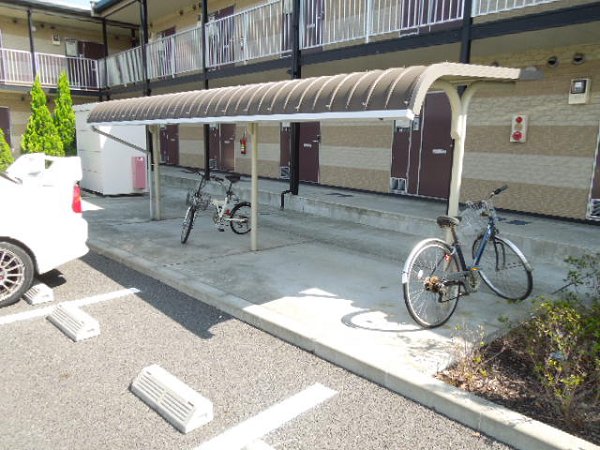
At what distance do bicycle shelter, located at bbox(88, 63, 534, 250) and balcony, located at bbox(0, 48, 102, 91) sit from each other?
14.7 meters

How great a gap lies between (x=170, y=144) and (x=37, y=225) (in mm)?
15782

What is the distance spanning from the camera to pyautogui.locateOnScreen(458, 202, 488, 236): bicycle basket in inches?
196

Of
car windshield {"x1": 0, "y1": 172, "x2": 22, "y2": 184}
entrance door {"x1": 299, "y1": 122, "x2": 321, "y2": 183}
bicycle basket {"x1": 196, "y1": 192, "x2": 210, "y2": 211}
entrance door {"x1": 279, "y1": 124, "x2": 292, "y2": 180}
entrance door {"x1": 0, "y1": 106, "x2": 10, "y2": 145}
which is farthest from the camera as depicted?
entrance door {"x1": 0, "y1": 106, "x2": 10, "y2": 145}

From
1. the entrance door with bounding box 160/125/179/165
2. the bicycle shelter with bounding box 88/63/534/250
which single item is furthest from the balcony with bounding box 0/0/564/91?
the bicycle shelter with bounding box 88/63/534/250

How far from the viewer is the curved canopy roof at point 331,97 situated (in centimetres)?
389

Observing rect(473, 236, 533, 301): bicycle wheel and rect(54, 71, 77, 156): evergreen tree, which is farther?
rect(54, 71, 77, 156): evergreen tree

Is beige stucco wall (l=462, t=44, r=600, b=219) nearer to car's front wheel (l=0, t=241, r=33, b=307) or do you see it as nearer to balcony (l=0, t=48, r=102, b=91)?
car's front wheel (l=0, t=241, r=33, b=307)

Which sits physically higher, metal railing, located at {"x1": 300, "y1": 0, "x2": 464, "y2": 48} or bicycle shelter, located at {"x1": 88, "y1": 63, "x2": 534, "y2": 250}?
metal railing, located at {"x1": 300, "y1": 0, "x2": 464, "y2": 48}

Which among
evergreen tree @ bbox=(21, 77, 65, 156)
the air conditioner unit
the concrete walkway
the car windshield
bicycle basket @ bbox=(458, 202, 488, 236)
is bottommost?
the concrete walkway

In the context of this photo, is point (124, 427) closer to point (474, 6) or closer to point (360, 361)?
point (360, 361)

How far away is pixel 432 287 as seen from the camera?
4242 millimetres

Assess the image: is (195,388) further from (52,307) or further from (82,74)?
(82,74)

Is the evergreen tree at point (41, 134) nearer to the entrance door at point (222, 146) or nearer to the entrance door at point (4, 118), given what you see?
the entrance door at point (222, 146)

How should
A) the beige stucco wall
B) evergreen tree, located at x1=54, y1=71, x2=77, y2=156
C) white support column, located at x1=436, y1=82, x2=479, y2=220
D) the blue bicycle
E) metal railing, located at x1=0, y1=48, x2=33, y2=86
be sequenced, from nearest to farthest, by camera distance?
the blue bicycle < white support column, located at x1=436, y1=82, x2=479, y2=220 < the beige stucco wall < evergreen tree, located at x1=54, y1=71, x2=77, y2=156 < metal railing, located at x1=0, y1=48, x2=33, y2=86
